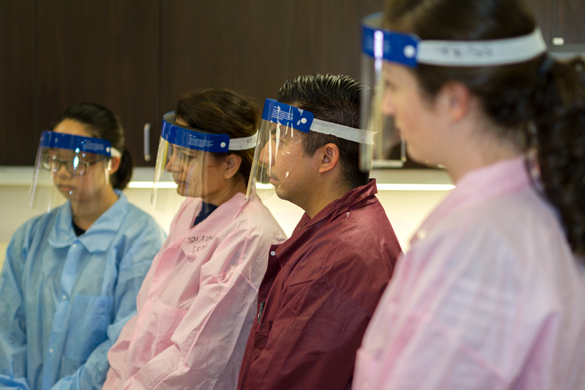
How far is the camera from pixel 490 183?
562 millimetres

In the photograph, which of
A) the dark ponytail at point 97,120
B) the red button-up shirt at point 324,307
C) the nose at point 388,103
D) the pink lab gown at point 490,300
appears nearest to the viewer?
the pink lab gown at point 490,300

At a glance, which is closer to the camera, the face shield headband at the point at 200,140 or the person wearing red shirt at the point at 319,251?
the person wearing red shirt at the point at 319,251

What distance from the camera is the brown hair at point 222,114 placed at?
55.7 inches

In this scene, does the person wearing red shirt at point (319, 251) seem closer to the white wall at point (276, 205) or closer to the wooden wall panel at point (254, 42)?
the wooden wall panel at point (254, 42)

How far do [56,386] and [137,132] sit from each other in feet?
3.31

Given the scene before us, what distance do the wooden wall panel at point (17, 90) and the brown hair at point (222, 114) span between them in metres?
1.06

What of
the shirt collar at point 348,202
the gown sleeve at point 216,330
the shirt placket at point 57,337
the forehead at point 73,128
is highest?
the forehead at point 73,128

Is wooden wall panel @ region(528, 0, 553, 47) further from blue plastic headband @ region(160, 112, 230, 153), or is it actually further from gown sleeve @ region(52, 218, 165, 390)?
gown sleeve @ region(52, 218, 165, 390)

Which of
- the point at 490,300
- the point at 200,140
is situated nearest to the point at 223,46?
the point at 200,140

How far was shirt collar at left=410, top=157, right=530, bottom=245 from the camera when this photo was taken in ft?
1.83

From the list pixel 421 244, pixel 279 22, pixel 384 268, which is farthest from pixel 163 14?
pixel 421 244

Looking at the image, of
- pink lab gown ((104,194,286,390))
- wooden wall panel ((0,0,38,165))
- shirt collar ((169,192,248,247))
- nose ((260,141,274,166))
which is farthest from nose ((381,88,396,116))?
wooden wall panel ((0,0,38,165))

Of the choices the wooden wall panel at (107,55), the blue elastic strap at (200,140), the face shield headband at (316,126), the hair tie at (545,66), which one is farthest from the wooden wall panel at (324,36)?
the hair tie at (545,66)

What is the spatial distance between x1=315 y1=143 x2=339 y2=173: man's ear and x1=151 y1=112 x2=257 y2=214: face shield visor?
1.26ft
